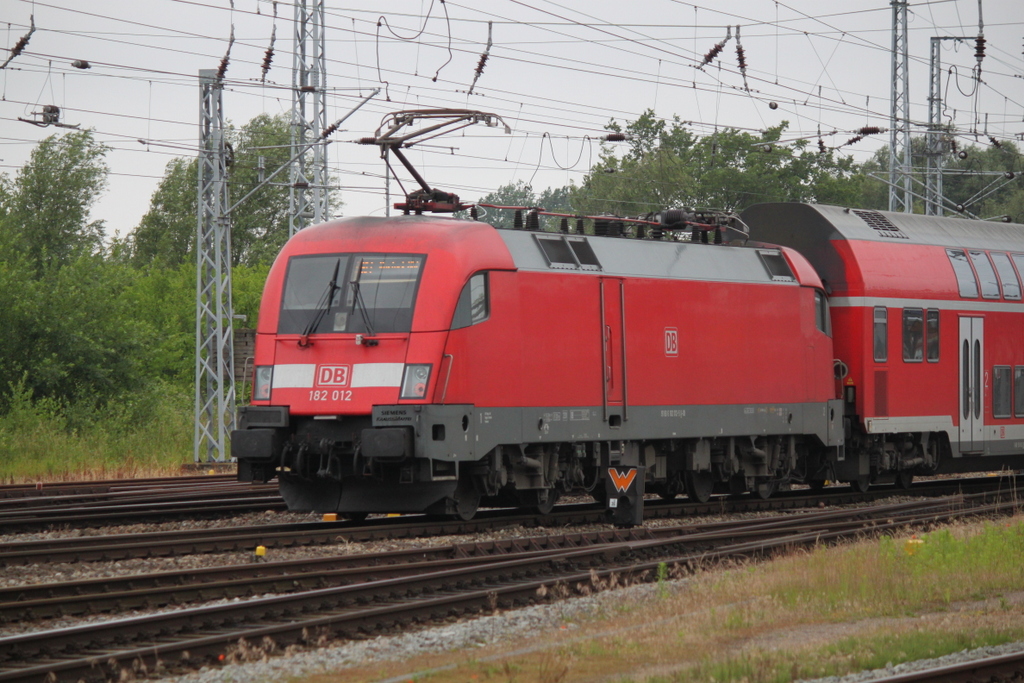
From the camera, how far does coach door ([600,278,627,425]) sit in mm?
16391

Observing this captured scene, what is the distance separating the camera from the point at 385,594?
1054cm

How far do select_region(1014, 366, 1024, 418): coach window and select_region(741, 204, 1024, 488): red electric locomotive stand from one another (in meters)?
0.03

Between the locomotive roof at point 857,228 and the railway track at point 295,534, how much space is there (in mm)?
4772

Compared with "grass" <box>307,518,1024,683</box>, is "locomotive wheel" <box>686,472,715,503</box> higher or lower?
higher

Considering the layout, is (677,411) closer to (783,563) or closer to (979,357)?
(783,563)

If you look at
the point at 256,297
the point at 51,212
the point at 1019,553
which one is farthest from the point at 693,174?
the point at 1019,553

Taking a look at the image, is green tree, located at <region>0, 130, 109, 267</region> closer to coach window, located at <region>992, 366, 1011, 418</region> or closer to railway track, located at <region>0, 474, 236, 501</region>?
railway track, located at <region>0, 474, 236, 501</region>

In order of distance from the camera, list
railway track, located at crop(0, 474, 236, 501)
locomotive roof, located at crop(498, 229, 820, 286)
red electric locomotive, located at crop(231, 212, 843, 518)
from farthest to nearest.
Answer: railway track, located at crop(0, 474, 236, 501)
locomotive roof, located at crop(498, 229, 820, 286)
red electric locomotive, located at crop(231, 212, 843, 518)

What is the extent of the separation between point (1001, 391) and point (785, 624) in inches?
563

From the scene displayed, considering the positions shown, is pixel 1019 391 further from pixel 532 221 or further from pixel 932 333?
pixel 532 221

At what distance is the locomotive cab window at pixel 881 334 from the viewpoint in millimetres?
20406

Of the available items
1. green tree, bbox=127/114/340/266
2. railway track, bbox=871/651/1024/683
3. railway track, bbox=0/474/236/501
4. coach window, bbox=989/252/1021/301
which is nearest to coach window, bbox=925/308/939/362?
coach window, bbox=989/252/1021/301

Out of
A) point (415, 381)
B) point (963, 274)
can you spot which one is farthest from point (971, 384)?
point (415, 381)

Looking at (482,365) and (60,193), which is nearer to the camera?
(482,365)
